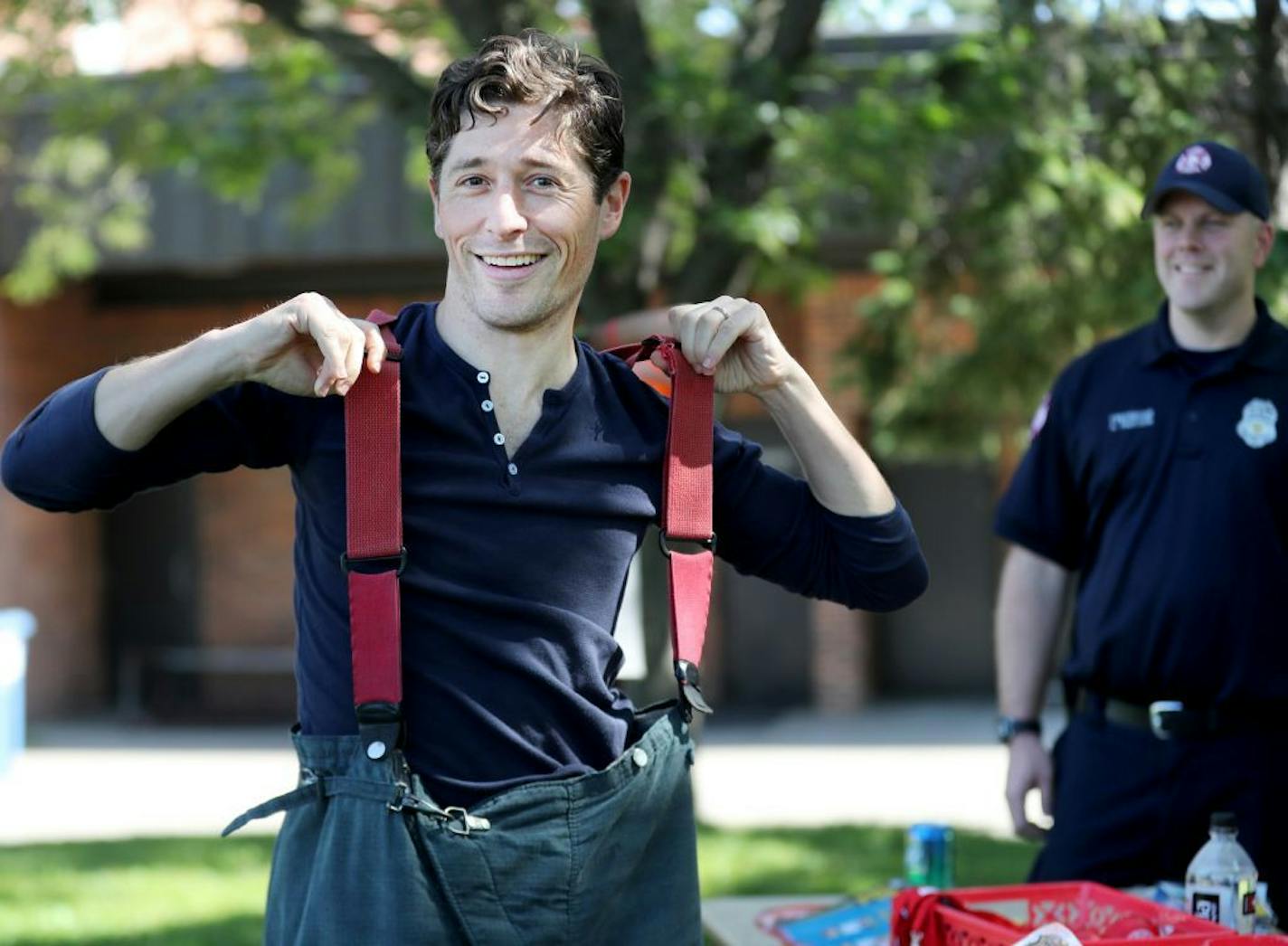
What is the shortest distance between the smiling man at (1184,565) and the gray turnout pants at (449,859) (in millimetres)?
1739

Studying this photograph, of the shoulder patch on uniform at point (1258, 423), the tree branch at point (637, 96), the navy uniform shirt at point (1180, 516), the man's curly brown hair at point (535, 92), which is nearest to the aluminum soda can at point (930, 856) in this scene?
the navy uniform shirt at point (1180, 516)

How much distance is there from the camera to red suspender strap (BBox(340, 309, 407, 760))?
218cm

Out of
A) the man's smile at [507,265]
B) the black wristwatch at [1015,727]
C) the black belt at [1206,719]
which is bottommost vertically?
the black wristwatch at [1015,727]

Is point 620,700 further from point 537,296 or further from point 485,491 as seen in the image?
point 537,296

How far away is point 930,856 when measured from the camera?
4.31 meters

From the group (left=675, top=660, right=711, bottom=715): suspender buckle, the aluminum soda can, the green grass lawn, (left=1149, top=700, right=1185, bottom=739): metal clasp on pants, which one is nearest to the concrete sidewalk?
the green grass lawn

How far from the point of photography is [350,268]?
14.0m

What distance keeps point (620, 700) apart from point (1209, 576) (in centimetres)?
174

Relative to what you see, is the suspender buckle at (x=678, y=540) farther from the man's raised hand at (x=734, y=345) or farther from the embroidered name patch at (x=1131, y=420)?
the embroidered name patch at (x=1131, y=420)

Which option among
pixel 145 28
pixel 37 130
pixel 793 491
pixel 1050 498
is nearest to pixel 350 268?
pixel 37 130

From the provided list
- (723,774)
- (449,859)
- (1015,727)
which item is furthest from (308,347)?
(723,774)

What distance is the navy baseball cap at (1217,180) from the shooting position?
374cm

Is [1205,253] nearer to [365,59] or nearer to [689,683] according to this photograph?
[689,683]

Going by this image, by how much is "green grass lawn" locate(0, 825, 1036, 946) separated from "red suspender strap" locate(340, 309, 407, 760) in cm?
423
